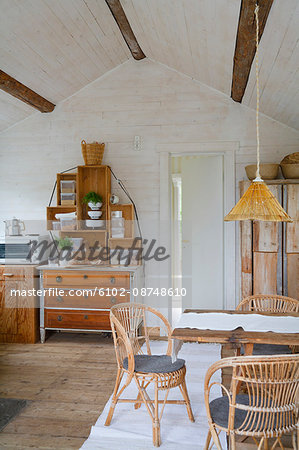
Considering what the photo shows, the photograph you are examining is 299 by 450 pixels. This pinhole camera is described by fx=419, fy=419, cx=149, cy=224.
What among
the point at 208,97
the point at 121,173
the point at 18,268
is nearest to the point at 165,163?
the point at 121,173

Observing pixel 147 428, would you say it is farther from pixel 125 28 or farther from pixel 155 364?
pixel 125 28

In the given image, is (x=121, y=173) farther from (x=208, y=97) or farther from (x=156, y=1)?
(x=156, y=1)

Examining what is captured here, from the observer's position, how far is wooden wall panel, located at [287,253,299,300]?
4129mm

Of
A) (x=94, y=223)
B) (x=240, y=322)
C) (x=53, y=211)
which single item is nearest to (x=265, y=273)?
(x=240, y=322)

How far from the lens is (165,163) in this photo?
15.9ft

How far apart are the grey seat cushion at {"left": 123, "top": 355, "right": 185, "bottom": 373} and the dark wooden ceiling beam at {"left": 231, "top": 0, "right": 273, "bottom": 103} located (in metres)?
2.24

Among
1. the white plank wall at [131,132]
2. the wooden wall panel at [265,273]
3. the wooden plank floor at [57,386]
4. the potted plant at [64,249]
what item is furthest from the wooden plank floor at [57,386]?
the wooden wall panel at [265,273]

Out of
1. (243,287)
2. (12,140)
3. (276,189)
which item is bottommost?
(243,287)

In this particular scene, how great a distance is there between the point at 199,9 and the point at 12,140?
121 inches

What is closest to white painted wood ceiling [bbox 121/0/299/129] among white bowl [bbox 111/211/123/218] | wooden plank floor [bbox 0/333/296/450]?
white bowl [bbox 111/211/123/218]

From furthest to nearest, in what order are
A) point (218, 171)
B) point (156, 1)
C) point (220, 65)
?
1. point (218, 171)
2. point (220, 65)
3. point (156, 1)

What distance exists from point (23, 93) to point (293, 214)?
3.07 m

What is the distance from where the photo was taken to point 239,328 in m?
2.67

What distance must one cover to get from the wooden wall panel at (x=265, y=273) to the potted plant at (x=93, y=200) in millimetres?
1824
